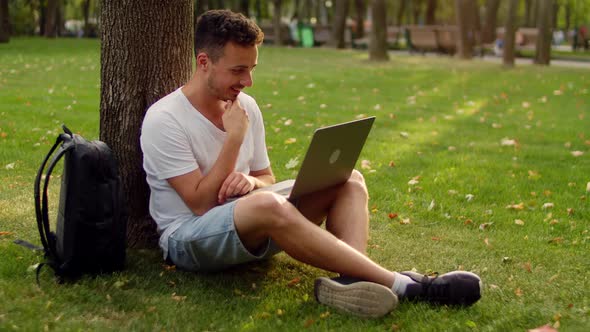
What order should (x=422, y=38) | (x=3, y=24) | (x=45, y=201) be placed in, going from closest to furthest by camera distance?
(x=45, y=201) → (x=422, y=38) → (x=3, y=24)

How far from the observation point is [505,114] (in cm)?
1099

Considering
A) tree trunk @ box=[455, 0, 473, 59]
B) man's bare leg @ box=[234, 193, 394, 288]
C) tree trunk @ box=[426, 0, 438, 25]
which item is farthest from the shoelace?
tree trunk @ box=[426, 0, 438, 25]

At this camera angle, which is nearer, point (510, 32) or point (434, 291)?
point (434, 291)

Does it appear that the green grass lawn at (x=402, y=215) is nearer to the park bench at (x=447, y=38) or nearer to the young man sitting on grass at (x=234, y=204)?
the young man sitting on grass at (x=234, y=204)

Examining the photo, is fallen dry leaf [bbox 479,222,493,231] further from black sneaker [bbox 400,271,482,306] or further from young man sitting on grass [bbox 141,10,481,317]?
black sneaker [bbox 400,271,482,306]

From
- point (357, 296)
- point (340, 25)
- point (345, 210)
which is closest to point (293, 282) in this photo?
point (345, 210)

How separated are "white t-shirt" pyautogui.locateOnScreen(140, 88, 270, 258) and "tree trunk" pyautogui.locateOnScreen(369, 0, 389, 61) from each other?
15450mm

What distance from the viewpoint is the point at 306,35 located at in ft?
109

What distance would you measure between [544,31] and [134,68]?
15.9 m

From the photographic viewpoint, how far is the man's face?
154 inches

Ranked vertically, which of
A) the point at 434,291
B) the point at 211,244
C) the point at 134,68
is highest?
the point at 134,68

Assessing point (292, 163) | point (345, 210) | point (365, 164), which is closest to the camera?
point (345, 210)

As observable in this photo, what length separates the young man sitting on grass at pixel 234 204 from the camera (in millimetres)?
3623

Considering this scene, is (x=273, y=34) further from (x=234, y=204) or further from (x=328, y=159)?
(x=234, y=204)
